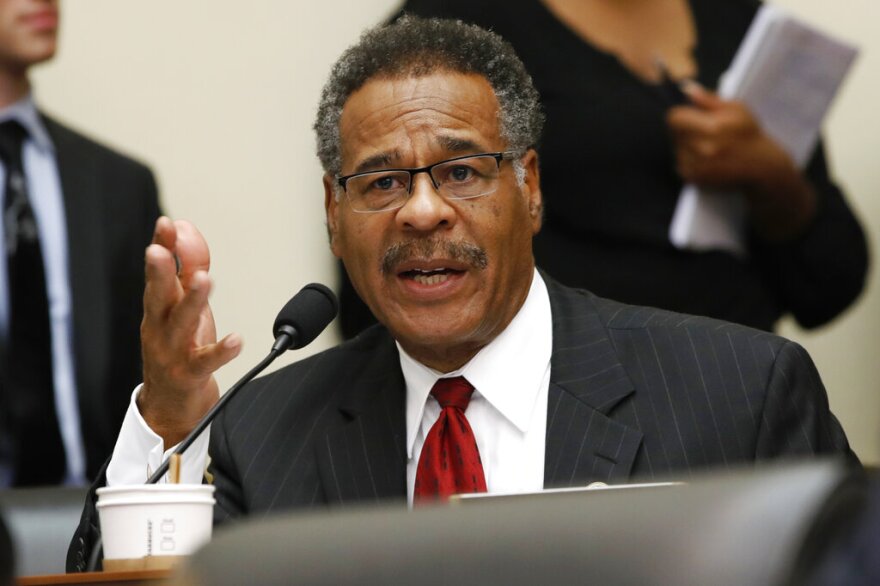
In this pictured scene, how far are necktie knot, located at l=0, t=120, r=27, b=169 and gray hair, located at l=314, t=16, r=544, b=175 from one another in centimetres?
91

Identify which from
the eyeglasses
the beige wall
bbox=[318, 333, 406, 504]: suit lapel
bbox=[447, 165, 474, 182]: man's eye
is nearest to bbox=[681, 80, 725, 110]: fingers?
the beige wall

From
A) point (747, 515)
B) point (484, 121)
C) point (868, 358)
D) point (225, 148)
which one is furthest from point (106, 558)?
point (868, 358)

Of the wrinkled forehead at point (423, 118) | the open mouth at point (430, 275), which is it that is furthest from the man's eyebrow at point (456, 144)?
the open mouth at point (430, 275)

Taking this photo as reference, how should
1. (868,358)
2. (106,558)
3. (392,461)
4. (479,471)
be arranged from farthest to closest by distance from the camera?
(868,358)
(392,461)
(479,471)
(106,558)

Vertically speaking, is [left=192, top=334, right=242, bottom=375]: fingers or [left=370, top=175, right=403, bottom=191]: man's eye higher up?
[left=370, top=175, right=403, bottom=191]: man's eye

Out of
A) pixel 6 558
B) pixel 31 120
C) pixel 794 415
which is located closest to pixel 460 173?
pixel 794 415

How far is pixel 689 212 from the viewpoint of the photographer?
3.13 m

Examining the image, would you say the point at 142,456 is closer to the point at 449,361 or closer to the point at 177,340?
the point at 177,340

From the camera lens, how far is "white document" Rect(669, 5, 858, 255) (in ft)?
10.0

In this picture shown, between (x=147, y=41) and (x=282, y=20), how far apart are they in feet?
1.06

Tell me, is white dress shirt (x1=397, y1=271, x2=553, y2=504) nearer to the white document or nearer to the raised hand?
the raised hand

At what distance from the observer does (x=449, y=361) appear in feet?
7.70

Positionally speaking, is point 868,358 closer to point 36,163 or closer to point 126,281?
point 126,281

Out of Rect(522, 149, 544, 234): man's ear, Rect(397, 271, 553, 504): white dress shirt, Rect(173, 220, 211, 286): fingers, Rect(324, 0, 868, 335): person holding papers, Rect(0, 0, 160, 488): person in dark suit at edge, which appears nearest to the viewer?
Rect(173, 220, 211, 286): fingers
